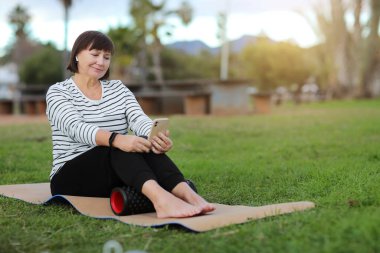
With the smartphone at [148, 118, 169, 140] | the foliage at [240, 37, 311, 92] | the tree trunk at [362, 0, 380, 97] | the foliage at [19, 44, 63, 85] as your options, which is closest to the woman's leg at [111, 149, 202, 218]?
the smartphone at [148, 118, 169, 140]

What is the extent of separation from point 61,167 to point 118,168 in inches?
24.5

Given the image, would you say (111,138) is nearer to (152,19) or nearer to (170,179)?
(170,179)

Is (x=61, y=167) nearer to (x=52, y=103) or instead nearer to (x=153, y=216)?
(x=52, y=103)

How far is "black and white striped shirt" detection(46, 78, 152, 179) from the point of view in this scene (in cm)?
453

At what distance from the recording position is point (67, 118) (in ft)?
14.6

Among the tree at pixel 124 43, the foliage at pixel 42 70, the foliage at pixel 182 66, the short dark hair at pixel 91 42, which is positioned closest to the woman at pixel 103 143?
the short dark hair at pixel 91 42

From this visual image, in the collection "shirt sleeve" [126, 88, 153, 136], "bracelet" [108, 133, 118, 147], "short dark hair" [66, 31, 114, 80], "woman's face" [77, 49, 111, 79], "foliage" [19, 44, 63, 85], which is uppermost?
"short dark hair" [66, 31, 114, 80]

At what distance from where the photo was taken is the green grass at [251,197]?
10.4 feet

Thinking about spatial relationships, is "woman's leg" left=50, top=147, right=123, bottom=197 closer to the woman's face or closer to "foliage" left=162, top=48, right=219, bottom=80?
the woman's face

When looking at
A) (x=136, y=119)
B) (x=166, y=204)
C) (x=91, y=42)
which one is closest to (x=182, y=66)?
(x=136, y=119)

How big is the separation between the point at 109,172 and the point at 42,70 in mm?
37595

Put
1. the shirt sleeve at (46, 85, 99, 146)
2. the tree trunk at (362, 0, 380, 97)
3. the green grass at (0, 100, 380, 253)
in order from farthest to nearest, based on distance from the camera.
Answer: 1. the tree trunk at (362, 0, 380, 97)
2. the shirt sleeve at (46, 85, 99, 146)
3. the green grass at (0, 100, 380, 253)

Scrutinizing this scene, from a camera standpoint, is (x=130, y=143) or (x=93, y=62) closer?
(x=130, y=143)

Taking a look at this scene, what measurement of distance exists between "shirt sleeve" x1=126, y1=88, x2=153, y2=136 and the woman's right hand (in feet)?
1.51
